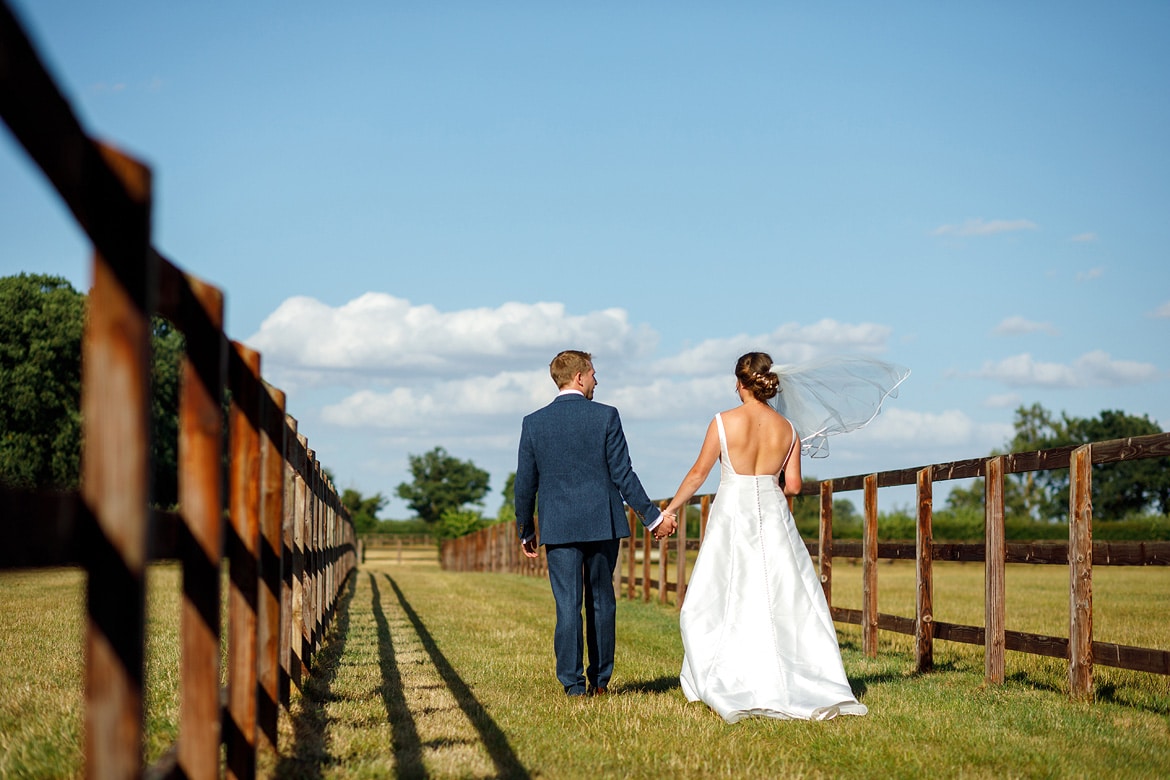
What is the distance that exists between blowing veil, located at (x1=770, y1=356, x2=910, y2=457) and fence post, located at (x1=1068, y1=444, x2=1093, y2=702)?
1.65 meters

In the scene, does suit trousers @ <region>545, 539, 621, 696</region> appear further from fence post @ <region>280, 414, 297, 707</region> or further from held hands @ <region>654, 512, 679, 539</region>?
fence post @ <region>280, 414, 297, 707</region>

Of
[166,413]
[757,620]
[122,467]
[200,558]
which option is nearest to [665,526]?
[757,620]

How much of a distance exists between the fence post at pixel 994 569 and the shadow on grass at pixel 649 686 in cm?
221

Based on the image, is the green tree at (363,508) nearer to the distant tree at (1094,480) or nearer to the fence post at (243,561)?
the distant tree at (1094,480)

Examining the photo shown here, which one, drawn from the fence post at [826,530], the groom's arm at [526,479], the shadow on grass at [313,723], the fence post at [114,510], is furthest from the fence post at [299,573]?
the fence post at [826,530]

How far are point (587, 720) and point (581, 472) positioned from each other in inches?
64.2

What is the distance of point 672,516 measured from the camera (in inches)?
273

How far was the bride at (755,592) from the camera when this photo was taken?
6496 mm

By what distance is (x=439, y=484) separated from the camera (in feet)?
431

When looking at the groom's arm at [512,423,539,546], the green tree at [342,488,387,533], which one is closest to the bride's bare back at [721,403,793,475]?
the groom's arm at [512,423,539,546]

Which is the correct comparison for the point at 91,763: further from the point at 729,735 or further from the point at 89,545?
the point at 729,735

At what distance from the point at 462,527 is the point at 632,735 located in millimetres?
59164

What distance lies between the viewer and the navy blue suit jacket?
6.97 metres

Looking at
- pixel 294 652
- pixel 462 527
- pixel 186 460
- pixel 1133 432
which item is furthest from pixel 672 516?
pixel 1133 432
